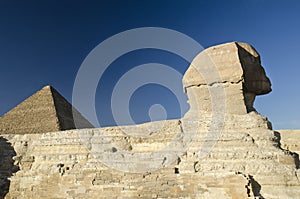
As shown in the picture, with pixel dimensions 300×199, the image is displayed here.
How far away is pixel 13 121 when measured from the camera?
24.7m

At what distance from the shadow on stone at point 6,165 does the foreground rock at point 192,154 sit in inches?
6.7

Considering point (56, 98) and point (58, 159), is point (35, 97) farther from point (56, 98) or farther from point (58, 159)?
point (58, 159)

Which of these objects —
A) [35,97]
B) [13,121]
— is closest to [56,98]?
[35,97]

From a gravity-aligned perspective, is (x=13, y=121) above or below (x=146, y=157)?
above

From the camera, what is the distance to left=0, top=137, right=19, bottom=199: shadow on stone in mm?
9469

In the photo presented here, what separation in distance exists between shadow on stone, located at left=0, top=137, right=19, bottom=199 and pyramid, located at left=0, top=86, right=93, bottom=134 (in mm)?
11813

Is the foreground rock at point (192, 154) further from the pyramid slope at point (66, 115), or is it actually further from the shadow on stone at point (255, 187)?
the pyramid slope at point (66, 115)

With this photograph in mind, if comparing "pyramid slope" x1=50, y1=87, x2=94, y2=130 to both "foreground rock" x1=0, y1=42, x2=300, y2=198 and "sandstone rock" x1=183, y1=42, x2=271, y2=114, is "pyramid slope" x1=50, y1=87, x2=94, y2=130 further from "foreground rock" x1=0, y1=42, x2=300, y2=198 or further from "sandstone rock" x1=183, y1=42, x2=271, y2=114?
"sandstone rock" x1=183, y1=42, x2=271, y2=114

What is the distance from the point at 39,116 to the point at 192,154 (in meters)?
19.5

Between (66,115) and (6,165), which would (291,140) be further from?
(66,115)

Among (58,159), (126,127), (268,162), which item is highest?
(126,127)

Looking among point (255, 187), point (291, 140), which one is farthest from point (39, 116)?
point (255, 187)

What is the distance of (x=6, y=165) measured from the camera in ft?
32.9

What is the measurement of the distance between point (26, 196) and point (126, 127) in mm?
3700
